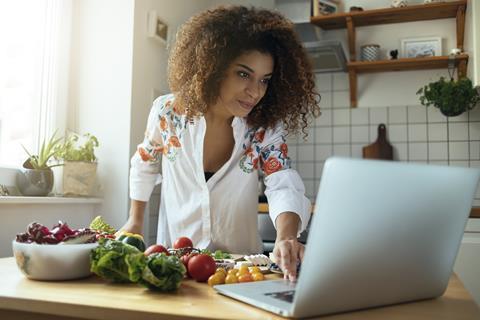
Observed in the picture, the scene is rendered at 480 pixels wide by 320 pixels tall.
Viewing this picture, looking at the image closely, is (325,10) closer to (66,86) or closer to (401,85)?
(401,85)

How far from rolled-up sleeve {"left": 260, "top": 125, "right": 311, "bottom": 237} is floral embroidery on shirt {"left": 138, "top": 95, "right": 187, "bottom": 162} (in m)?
0.26

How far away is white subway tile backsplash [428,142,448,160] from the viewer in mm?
2592

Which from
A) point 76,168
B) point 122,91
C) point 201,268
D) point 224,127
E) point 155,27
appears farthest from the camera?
point 155,27

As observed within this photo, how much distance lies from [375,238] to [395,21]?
243 cm

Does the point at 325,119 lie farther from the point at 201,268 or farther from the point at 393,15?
the point at 201,268

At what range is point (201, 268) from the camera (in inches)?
31.6

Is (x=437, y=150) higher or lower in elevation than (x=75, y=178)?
higher

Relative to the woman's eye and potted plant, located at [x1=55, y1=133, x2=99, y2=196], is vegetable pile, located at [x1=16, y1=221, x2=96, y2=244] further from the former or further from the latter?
potted plant, located at [x1=55, y1=133, x2=99, y2=196]

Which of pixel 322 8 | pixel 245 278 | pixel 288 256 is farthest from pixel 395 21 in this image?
pixel 245 278

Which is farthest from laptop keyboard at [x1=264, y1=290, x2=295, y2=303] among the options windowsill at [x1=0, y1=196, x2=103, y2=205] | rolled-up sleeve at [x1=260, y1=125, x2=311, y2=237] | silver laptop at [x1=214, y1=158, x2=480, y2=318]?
windowsill at [x1=0, y1=196, x2=103, y2=205]

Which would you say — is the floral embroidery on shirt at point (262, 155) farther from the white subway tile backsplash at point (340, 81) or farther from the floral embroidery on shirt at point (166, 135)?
the white subway tile backsplash at point (340, 81)

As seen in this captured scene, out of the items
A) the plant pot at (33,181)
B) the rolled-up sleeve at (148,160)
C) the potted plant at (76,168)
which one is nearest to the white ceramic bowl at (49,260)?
the rolled-up sleeve at (148,160)

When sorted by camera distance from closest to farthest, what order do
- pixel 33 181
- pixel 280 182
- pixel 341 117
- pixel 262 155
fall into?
1. pixel 280 182
2. pixel 262 155
3. pixel 33 181
4. pixel 341 117

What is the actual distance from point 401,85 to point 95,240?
225cm
